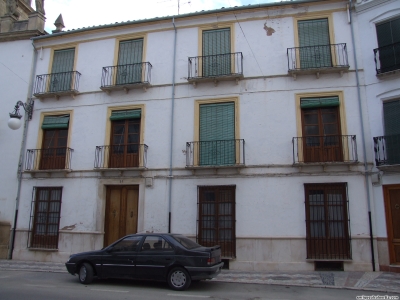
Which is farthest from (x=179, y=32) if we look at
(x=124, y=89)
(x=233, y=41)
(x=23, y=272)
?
(x=23, y=272)

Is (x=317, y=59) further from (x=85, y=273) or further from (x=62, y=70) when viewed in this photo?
(x=62, y=70)

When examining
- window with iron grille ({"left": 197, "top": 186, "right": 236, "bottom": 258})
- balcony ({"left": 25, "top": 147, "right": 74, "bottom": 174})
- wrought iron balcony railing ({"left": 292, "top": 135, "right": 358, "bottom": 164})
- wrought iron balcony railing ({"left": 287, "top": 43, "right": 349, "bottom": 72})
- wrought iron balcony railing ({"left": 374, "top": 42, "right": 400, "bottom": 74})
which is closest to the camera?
wrought iron balcony railing ({"left": 374, "top": 42, "right": 400, "bottom": 74})

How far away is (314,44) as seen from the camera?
43.7 ft

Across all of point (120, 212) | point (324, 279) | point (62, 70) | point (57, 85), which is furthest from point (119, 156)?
point (324, 279)

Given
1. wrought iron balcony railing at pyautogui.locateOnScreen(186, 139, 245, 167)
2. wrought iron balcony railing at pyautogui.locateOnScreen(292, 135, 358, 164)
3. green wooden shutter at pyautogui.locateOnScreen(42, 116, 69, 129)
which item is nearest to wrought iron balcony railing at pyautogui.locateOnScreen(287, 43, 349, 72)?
wrought iron balcony railing at pyautogui.locateOnScreen(292, 135, 358, 164)

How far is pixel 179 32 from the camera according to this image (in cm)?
1460

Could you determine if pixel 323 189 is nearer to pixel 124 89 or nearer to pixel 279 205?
pixel 279 205

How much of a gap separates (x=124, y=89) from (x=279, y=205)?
25.0ft

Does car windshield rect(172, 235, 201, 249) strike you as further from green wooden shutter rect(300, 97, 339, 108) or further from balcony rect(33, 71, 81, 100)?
balcony rect(33, 71, 81, 100)

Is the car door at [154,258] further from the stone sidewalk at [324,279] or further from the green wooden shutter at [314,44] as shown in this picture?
the green wooden shutter at [314,44]

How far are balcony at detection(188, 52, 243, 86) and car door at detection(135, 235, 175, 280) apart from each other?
6.74 meters

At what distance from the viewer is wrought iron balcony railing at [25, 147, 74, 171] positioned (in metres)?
14.6

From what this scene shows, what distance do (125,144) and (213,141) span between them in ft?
12.0

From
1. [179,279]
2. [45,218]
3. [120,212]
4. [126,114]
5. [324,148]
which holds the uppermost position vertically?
[126,114]
